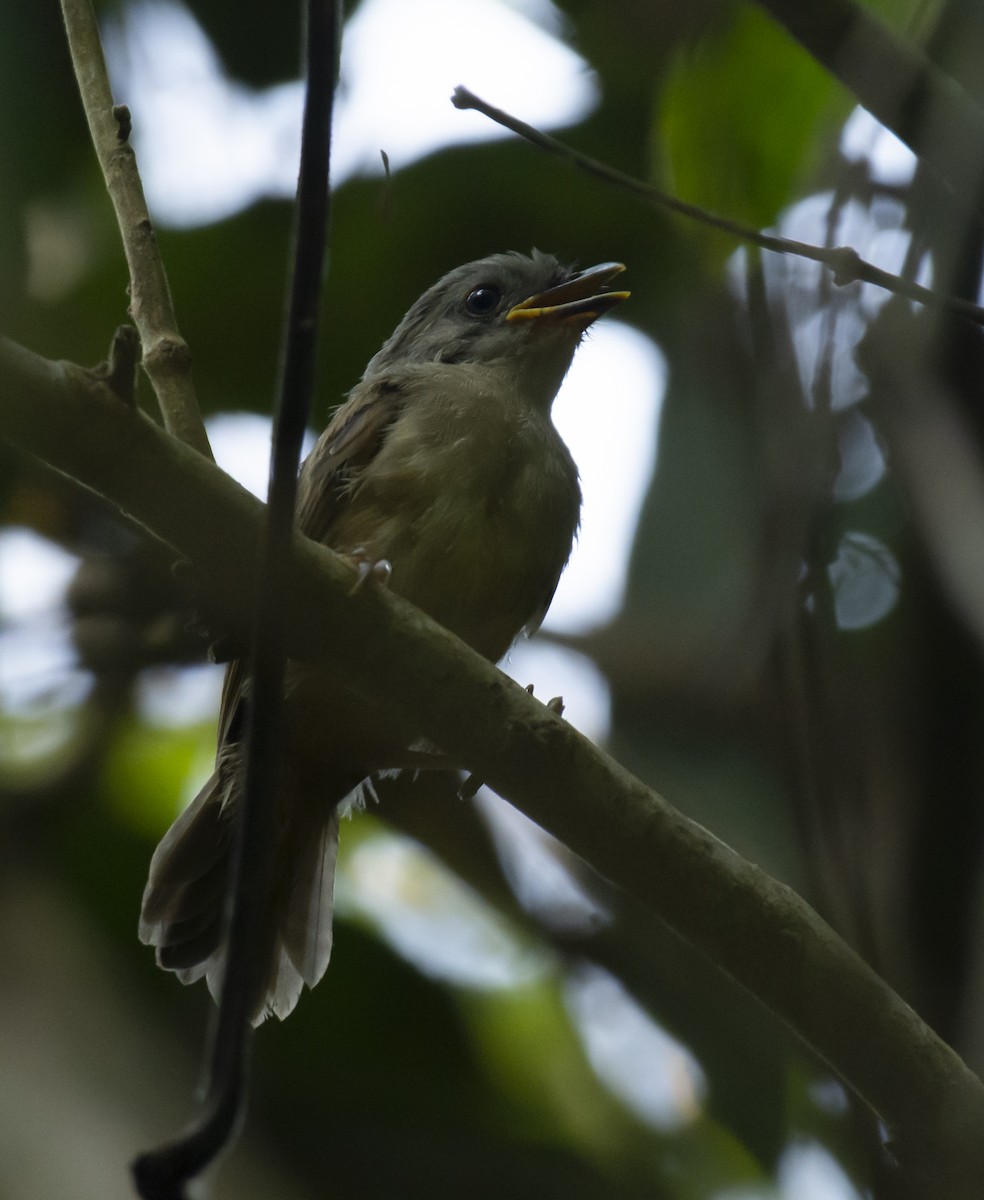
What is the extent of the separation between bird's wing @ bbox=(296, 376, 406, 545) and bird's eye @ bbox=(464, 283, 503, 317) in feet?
2.66

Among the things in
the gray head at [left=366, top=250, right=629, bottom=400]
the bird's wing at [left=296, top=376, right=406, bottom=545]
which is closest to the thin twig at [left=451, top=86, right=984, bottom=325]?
the bird's wing at [left=296, top=376, right=406, bottom=545]

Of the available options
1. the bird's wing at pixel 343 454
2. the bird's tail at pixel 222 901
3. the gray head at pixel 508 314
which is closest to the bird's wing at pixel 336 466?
the bird's wing at pixel 343 454

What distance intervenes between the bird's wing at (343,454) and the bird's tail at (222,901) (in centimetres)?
76

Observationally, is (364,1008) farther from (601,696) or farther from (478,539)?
(478,539)

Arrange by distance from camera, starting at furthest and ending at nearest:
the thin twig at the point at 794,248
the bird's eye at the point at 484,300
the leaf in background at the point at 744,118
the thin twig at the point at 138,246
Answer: the bird's eye at the point at 484,300, the leaf in background at the point at 744,118, the thin twig at the point at 138,246, the thin twig at the point at 794,248

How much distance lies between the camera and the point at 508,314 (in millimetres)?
4980

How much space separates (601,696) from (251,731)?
3.99m

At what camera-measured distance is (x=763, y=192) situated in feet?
15.7

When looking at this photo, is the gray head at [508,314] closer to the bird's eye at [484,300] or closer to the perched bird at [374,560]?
the bird's eye at [484,300]

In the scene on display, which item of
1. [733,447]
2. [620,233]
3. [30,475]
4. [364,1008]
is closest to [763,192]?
[733,447]

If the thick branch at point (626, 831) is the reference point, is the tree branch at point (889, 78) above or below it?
above

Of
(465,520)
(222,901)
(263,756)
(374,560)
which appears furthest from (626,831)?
(222,901)

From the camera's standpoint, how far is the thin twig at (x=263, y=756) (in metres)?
1.82

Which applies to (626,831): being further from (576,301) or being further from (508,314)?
(508,314)
